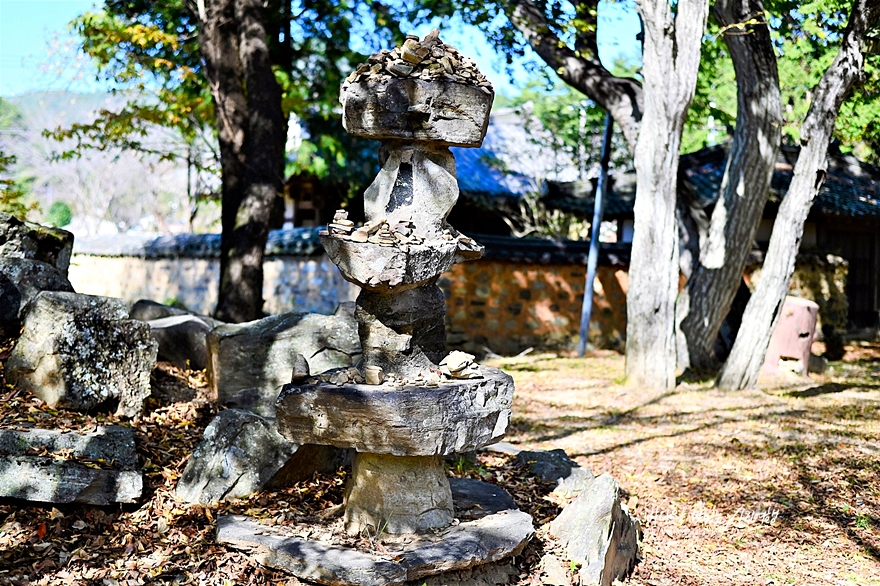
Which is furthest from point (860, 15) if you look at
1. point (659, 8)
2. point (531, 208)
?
point (531, 208)

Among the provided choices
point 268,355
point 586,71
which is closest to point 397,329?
point 268,355

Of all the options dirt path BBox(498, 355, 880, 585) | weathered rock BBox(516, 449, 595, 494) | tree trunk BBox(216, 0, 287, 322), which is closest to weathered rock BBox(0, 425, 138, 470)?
weathered rock BBox(516, 449, 595, 494)

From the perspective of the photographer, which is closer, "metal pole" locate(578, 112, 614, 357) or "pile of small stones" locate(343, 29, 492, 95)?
"pile of small stones" locate(343, 29, 492, 95)

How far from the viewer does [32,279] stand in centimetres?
590

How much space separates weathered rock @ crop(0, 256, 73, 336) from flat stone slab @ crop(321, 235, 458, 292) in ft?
9.66

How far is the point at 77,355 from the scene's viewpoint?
17.5 feet

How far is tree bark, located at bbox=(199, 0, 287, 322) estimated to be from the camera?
8695 mm

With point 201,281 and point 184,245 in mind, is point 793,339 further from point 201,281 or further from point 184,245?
point 184,245

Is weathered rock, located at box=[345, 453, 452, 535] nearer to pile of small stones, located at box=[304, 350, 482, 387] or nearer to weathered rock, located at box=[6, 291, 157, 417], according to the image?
pile of small stones, located at box=[304, 350, 482, 387]

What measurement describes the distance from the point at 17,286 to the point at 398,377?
10.8ft

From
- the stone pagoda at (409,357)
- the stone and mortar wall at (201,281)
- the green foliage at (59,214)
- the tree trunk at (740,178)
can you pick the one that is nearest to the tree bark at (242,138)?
the stone and mortar wall at (201,281)

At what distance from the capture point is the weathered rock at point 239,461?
4.70 m

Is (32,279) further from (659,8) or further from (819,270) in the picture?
(819,270)

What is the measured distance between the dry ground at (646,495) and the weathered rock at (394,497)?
152mm
